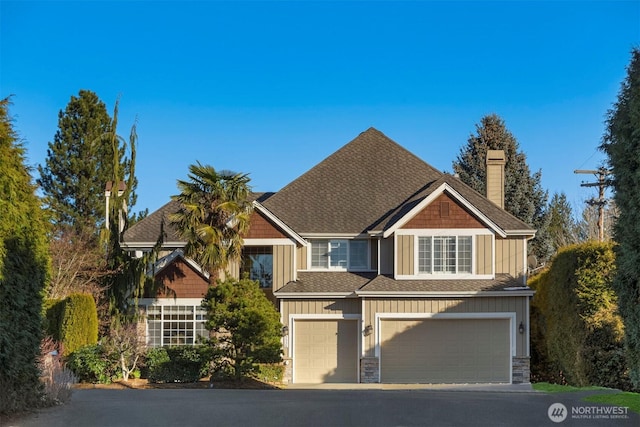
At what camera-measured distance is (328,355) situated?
27391mm

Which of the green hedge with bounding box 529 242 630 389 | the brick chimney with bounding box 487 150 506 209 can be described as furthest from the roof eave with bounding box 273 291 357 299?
the brick chimney with bounding box 487 150 506 209

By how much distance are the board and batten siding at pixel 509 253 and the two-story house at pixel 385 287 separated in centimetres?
3

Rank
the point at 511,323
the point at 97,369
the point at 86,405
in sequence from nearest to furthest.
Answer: the point at 86,405 < the point at 97,369 < the point at 511,323

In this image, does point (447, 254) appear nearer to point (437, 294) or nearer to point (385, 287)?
point (437, 294)

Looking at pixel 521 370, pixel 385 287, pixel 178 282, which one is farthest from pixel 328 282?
pixel 521 370

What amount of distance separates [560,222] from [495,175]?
18.2 metres

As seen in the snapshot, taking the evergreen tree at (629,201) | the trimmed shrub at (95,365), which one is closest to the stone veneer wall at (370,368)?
the trimmed shrub at (95,365)

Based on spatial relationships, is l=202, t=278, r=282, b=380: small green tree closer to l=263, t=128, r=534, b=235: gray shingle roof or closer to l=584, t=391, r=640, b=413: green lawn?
l=263, t=128, r=534, b=235: gray shingle roof

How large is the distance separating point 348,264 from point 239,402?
14.9m

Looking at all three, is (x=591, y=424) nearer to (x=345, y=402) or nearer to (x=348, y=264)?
(x=345, y=402)

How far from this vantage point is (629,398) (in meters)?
13.9

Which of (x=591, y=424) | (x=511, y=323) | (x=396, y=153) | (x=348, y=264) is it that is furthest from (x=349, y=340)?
(x=591, y=424)

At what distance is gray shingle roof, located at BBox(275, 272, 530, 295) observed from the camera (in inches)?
1036

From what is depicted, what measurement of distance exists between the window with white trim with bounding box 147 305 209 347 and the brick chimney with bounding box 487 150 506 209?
38.3ft
